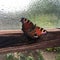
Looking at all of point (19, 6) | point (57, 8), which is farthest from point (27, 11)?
point (57, 8)

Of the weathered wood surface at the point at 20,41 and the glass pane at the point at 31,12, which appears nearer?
the weathered wood surface at the point at 20,41

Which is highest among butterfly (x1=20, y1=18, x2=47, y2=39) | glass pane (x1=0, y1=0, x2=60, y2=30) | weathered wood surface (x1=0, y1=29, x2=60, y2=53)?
glass pane (x1=0, y1=0, x2=60, y2=30)

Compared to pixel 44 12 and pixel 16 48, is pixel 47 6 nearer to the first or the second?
pixel 44 12

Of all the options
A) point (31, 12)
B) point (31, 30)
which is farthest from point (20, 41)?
point (31, 12)

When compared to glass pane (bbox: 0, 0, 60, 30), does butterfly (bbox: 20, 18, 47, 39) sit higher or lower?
lower

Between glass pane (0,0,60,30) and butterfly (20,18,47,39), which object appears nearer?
butterfly (20,18,47,39)

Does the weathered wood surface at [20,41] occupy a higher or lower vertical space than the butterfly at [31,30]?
lower

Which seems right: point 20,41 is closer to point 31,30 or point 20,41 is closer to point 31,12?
point 31,30
